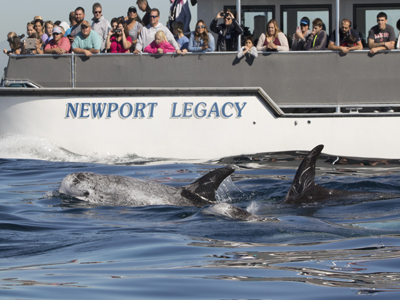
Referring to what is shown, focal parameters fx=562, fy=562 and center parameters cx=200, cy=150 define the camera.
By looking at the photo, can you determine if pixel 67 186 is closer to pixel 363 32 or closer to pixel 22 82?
pixel 22 82

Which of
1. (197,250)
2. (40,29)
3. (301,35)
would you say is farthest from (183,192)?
(40,29)

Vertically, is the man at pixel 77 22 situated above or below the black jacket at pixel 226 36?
above

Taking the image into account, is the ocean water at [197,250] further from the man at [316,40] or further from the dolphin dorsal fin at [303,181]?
the man at [316,40]

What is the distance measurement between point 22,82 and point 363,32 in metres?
8.38

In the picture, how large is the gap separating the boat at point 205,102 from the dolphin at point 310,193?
A: 5160mm

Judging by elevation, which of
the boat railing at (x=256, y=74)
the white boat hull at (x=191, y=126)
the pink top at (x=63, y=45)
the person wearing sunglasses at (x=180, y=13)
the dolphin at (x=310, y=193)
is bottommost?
the dolphin at (x=310, y=193)

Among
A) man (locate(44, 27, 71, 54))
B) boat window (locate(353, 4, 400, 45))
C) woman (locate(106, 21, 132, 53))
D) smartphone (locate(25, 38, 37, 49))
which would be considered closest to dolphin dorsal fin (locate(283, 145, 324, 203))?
woman (locate(106, 21, 132, 53))

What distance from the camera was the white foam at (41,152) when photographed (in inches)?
497

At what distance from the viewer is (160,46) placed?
12.6m

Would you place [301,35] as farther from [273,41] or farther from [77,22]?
[77,22]

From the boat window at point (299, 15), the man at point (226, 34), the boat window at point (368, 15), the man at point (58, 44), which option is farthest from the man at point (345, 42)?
the man at point (58, 44)

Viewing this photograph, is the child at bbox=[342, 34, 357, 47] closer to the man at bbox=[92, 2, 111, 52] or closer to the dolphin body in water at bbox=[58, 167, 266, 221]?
the man at bbox=[92, 2, 111, 52]

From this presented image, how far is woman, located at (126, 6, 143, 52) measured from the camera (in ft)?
42.0

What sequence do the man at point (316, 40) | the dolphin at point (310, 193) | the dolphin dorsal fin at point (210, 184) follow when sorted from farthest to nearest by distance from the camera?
the man at point (316, 40) → the dolphin dorsal fin at point (210, 184) → the dolphin at point (310, 193)
